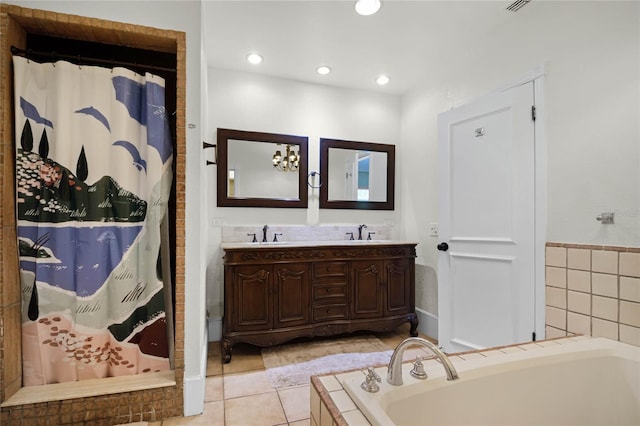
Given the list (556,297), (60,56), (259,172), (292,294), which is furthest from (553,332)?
(60,56)

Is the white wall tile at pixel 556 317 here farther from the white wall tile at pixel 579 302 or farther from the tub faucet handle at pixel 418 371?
the tub faucet handle at pixel 418 371

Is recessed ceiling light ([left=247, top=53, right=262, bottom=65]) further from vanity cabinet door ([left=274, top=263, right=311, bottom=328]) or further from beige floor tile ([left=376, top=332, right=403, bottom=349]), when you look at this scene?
beige floor tile ([left=376, top=332, right=403, bottom=349])

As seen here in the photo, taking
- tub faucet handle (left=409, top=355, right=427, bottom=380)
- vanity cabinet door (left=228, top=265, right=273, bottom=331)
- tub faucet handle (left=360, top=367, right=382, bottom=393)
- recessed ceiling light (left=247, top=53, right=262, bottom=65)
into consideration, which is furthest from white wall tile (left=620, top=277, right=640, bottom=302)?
recessed ceiling light (left=247, top=53, right=262, bottom=65)

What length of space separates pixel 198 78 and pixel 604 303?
2.53 m

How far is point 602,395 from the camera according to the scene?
1.35 m

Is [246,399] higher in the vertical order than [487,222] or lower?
lower

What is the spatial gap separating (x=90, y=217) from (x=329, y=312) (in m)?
1.86

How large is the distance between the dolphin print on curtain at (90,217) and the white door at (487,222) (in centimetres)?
208

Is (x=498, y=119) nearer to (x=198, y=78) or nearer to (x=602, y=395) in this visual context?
(x=602, y=395)

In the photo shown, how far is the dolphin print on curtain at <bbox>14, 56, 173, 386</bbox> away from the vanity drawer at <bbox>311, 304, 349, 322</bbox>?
1183 millimetres

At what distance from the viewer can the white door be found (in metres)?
1.99

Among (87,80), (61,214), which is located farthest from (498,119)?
(61,214)

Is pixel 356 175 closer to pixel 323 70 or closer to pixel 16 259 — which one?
pixel 323 70

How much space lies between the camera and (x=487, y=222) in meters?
2.21
